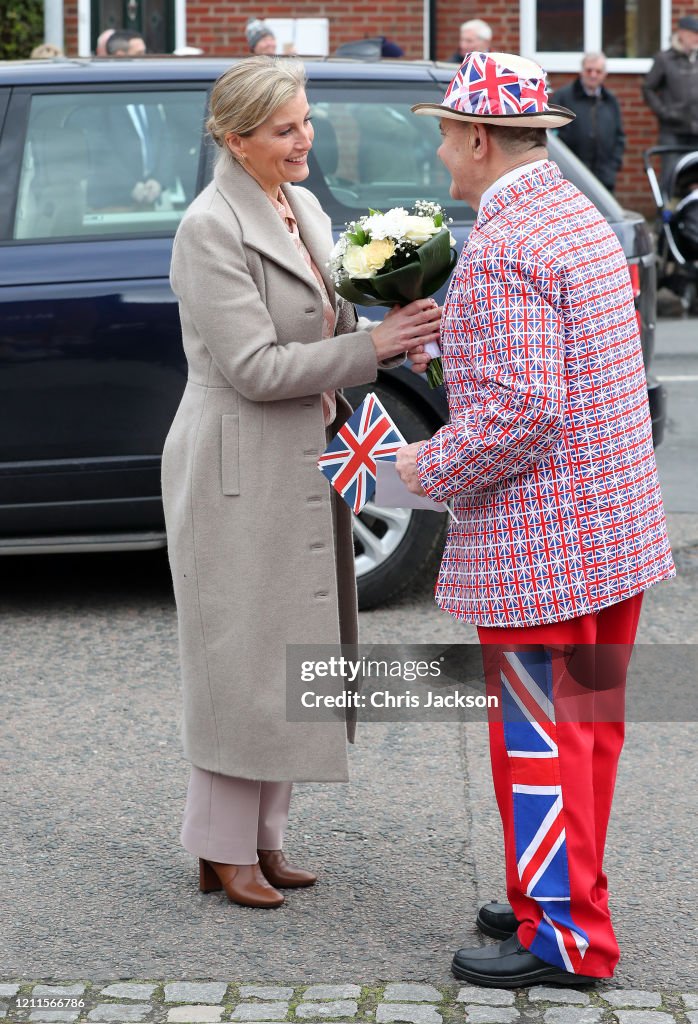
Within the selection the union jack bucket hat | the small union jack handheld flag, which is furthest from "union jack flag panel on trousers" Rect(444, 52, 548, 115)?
the small union jack handheld flag

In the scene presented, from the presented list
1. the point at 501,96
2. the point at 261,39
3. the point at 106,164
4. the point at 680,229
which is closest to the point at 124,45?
the point at 261,39

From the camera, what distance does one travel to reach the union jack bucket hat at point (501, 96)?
9.66ft

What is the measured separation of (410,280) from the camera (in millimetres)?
3268

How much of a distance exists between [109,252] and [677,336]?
7.71 metres

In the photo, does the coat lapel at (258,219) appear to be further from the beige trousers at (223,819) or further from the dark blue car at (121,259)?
the dark blue car at (121,259)

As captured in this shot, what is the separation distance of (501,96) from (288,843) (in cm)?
193

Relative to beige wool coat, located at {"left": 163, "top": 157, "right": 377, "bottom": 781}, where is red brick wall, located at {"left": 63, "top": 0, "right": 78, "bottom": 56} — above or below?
below

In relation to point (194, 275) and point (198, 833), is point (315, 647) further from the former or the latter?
point (194, 275)

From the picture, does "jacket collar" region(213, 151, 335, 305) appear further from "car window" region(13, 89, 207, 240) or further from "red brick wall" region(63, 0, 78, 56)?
"red brick wall" region(63, 0, 78, 56)

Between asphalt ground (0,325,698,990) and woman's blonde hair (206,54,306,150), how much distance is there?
1.72m

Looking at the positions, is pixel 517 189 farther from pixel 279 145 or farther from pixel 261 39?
pixel 261 39

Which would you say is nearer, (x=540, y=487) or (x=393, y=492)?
(x=540, y=487)

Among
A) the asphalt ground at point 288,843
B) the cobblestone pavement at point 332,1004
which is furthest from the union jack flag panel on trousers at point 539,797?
the asphalt ground at point 288,843

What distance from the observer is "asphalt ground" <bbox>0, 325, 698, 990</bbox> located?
3400 millimetres
